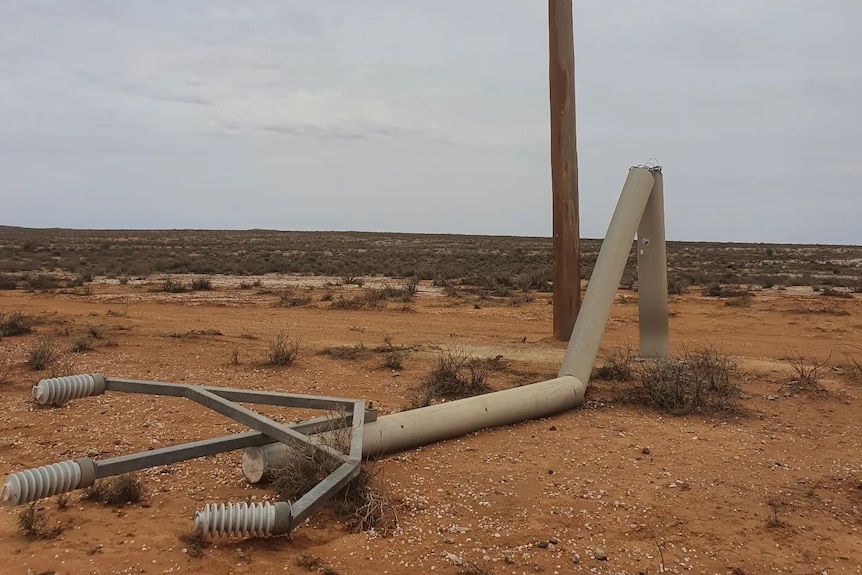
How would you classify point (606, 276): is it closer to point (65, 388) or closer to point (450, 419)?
point (450, 419)

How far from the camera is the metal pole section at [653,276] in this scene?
8203 mm

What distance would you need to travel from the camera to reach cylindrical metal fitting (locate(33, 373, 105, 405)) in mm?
4355

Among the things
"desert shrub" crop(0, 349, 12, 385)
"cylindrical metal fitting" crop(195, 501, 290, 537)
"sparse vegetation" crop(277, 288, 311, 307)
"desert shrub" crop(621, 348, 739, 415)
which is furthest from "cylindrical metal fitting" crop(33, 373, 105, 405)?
"sparse vegetation" crop(277, 288, 311, 307)

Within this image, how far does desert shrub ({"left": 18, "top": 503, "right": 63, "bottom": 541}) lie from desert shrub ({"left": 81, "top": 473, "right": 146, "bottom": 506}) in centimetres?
36

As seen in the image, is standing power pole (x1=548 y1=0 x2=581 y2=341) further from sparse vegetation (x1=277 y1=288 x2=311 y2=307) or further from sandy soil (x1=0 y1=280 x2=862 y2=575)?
sparse vegetation (x1=277 y1=288 x2=311 y2=307)

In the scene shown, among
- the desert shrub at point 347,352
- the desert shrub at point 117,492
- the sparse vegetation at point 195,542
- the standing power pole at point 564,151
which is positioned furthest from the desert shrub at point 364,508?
the standing power pole at point 564,151

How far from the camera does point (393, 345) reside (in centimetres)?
1016

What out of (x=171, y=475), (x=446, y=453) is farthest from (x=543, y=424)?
(x=171, y=475)

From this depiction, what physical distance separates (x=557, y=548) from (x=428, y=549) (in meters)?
0.70

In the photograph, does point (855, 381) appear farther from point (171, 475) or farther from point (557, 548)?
point (171, 475)

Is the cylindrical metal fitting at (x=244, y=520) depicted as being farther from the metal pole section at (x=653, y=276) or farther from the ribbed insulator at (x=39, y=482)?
the metal pole section at (x=653, y=276)

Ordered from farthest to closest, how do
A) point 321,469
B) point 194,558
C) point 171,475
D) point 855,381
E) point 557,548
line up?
point 855,381 < point 171,475 < point 321,469 < point 557,548 < point 194,558

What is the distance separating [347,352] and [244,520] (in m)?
5.91

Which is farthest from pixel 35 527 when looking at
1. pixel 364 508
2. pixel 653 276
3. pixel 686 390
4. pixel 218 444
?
pixel 653 276
